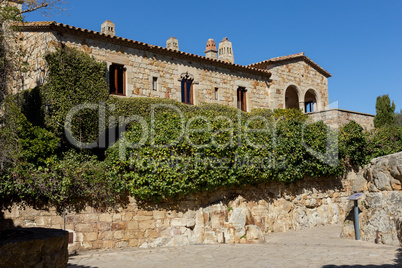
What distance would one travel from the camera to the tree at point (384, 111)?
24.8 meters

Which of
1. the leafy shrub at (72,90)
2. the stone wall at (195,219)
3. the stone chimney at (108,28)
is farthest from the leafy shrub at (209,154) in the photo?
the stone chimney at (108,28)

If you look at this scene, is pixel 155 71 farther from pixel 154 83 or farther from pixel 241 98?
pixel 241 98

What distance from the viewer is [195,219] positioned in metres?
13.7

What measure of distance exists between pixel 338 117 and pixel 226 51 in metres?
8.08

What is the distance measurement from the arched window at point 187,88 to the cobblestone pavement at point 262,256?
9117 millimetres

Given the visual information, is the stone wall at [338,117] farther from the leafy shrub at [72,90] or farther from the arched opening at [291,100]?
the leafy shrub at [72,90]

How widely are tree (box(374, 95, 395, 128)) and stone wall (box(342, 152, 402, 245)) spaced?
43.3 feet

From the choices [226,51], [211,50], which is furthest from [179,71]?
[226,51]

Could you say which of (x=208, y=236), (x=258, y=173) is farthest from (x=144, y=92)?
(x=208, y=236)

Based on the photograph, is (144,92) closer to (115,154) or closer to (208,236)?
(115,154)

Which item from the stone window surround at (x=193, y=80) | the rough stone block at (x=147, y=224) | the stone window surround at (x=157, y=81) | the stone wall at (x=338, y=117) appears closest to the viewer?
the rough stone block at (x=147, y=224)

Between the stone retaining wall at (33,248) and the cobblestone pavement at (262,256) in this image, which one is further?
the cobblestone pavement at (262,256)

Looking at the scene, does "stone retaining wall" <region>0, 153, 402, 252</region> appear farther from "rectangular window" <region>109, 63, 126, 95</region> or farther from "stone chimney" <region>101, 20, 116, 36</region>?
"stone chimney" <region>101, 20, 116, 36</region>

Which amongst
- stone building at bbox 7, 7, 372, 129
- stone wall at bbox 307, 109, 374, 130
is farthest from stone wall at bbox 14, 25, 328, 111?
stone wall at bbox 307, 109, 374, 130
